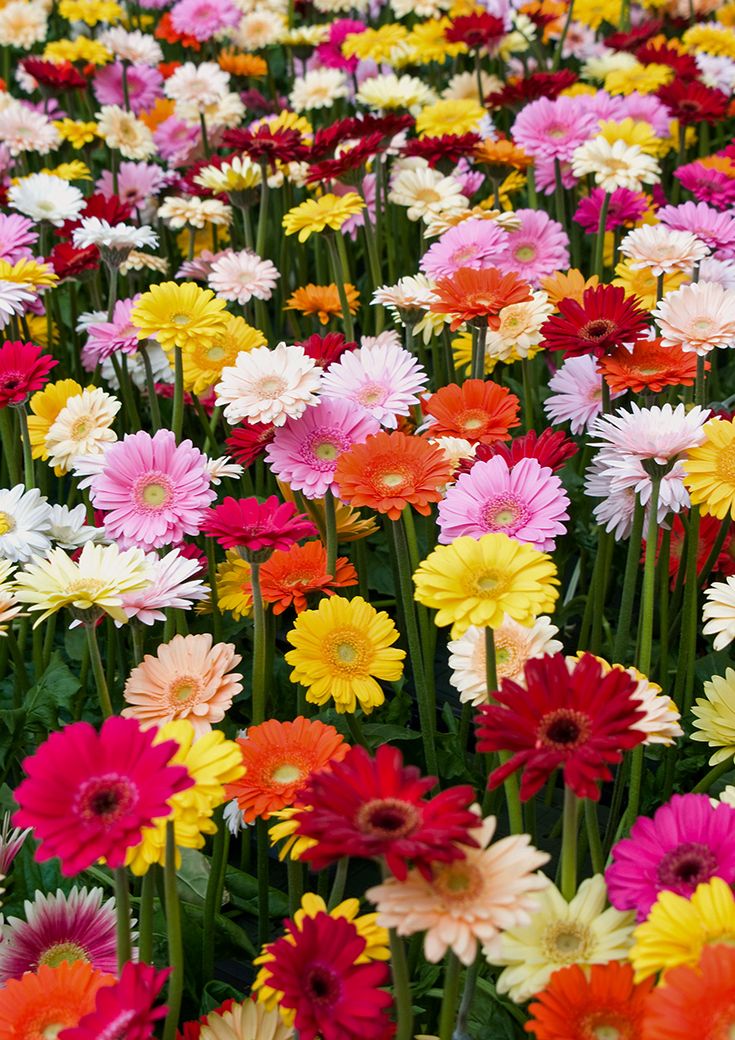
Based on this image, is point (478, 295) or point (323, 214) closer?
point (478, 295)

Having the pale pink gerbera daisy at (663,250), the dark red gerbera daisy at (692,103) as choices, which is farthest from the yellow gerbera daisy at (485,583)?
the dark red gerbera daisy at (692,103)

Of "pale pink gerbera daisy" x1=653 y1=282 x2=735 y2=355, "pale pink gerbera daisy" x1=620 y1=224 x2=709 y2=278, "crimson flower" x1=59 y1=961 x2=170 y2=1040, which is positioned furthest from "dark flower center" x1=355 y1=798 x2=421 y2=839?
"pale pink gerbera daisy" x1=620 y1=224 x2=709 y2=278

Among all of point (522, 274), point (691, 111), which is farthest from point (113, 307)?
point (691, 111)

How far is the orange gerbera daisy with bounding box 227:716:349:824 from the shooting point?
1329 mm

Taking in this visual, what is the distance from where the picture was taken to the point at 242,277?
2576mm

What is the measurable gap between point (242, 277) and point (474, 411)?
0.94 meters

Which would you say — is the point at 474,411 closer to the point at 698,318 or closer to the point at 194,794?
the point at 698,318

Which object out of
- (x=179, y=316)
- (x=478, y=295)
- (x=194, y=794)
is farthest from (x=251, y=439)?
(x=194, y=794)

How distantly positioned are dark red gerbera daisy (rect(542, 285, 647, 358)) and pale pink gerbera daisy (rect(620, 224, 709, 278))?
0.43m

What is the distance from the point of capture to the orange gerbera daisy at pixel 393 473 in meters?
1.56

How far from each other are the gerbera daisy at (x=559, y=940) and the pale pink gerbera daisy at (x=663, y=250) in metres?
1.36

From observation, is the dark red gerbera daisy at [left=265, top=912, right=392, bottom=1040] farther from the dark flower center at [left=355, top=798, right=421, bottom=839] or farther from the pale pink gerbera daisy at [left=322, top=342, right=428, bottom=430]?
the pale pink gerbera daisy at [left=322, top=342, right=428, bottom=430]

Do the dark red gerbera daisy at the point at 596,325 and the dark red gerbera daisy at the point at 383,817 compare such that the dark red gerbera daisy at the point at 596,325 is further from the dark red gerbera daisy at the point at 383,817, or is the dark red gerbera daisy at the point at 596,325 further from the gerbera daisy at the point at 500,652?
the dark red gerbera daisy at the point at 383,817

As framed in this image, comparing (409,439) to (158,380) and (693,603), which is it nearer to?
(693,603)
